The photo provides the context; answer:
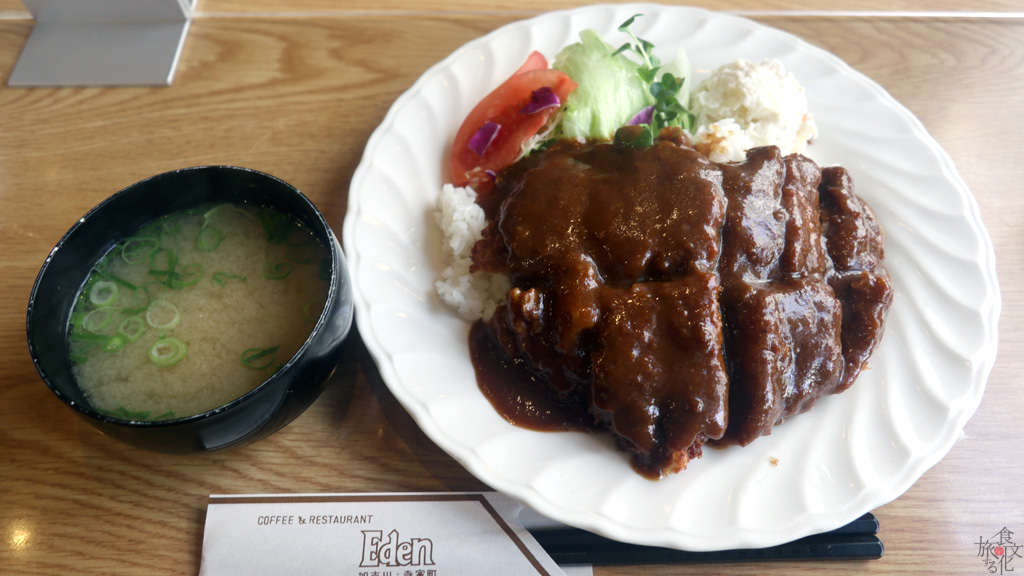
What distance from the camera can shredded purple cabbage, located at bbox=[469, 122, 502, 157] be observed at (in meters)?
2.90

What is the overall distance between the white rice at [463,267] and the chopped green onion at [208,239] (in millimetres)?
895

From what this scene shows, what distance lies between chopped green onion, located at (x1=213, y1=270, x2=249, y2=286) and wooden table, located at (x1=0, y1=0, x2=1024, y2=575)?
577 millimetres

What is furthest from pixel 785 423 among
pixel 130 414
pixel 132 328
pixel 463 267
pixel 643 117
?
pixel 132 328

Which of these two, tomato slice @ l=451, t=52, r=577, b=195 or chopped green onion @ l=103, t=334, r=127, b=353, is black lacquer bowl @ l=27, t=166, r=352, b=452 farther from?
tomato slice @ l=451, t=52, r=577, b=195

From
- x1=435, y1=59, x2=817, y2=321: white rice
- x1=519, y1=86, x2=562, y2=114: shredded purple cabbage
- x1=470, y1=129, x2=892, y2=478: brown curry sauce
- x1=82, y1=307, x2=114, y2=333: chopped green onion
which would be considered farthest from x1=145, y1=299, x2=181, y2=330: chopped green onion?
x1=519, y1=86, x2=562, y2=114: shredded purple cabbage

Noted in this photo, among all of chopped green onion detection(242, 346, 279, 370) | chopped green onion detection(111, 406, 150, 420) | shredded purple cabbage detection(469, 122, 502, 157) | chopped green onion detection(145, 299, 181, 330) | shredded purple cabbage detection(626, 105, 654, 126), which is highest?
shredded purple cabbage detection(626, 105, 654, 126)

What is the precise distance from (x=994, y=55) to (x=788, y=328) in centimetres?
286

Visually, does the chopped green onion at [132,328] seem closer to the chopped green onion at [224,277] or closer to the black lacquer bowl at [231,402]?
the black lacquer bowl at [231,402]

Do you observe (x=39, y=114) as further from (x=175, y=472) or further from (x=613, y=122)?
(x=613, y=122)

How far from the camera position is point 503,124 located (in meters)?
2.94

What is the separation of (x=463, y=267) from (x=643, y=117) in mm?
1316

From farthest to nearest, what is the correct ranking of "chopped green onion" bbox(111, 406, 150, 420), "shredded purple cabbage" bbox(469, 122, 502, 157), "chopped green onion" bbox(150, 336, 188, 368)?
"shredded purple cabbage" bbox(469, 122, 502, 157)
"chopped green onion" bbox(150, 336, 188, 368)
"chopped green onion" bbox(111, 406, 150, 420)

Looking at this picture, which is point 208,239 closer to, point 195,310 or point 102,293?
point 195,310

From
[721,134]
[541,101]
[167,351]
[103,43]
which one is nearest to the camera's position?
[167,351]
